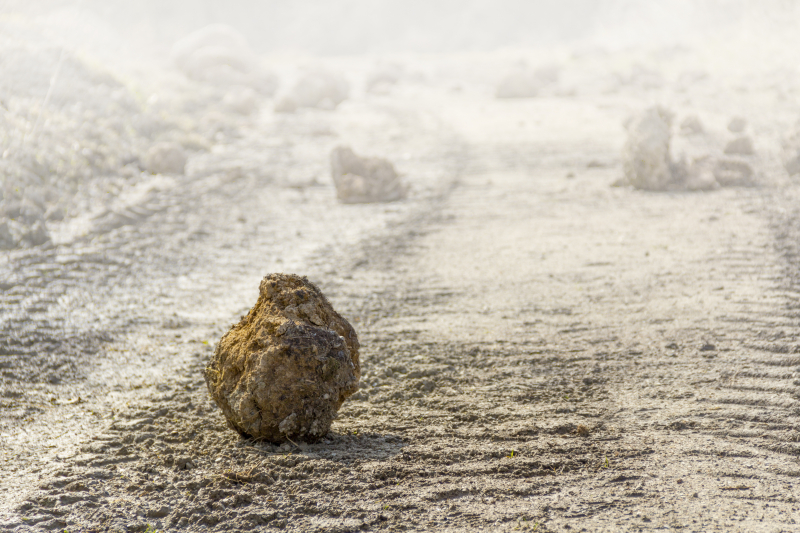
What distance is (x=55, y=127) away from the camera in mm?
11922

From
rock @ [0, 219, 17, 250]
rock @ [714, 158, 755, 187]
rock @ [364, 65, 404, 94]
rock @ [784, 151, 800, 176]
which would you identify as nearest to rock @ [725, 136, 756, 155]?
rock @ [784, 151, 800, 176]

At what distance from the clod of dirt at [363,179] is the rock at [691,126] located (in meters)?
6.30

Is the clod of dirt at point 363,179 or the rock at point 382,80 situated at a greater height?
the rock at point 382,80

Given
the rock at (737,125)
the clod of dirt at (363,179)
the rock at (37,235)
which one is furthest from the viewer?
the rock at (737,125)

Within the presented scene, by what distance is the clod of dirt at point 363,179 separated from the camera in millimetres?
10234

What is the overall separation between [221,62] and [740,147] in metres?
20.4

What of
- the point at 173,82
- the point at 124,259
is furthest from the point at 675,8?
the point at 124,259

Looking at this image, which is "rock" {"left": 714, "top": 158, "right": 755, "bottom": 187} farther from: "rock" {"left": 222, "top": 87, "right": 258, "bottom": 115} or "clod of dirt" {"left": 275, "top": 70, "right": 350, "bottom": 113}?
"rock" {"left": 222, "top": 87, "right": 258, "bottom": 115}

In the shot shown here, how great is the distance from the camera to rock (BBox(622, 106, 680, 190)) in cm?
953

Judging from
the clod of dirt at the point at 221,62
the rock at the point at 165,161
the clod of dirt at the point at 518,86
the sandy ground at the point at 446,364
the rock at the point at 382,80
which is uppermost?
the clod of dirt at the point at 221,62

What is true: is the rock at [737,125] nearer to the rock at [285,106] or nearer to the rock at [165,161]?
the rock at [165,161]

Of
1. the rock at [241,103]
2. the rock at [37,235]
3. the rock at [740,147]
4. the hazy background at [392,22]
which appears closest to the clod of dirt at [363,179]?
the rock at [37,235]

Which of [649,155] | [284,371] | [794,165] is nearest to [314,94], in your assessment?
[649,155]

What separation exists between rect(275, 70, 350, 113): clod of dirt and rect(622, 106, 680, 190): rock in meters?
12.2
